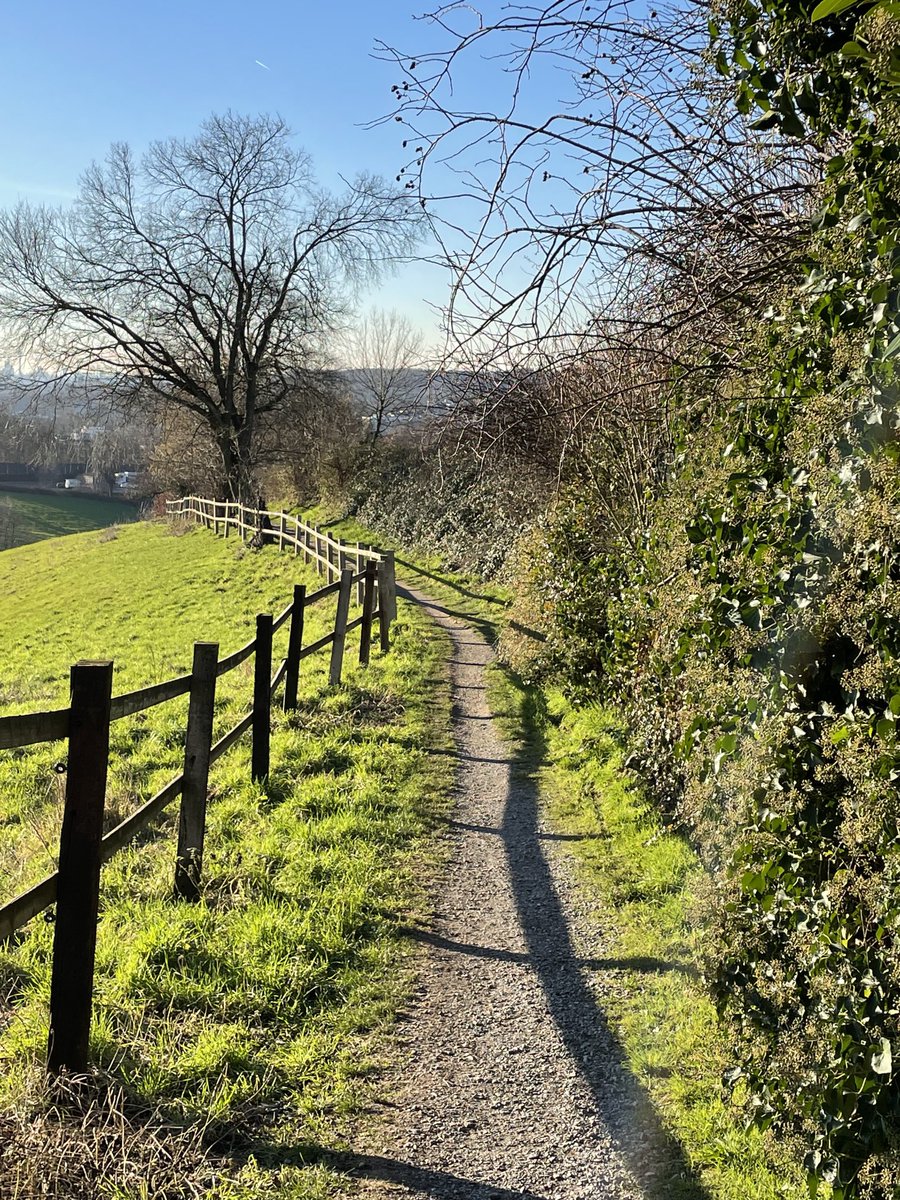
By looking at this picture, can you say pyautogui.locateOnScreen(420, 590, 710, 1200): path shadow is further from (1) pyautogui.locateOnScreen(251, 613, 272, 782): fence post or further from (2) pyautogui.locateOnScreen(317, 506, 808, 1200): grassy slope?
(1) pyautogui.locateOnScreen(251, 613, 272, 782): fence post

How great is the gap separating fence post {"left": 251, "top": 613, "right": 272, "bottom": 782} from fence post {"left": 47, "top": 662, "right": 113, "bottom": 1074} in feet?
10.5

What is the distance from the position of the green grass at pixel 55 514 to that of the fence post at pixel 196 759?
58049 millimetres

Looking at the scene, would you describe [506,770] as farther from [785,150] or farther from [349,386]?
[349,386]

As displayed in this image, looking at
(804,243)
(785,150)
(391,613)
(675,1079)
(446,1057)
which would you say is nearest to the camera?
(804,243)

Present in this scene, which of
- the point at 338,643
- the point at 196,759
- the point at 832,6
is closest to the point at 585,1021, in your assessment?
the point at 196,759

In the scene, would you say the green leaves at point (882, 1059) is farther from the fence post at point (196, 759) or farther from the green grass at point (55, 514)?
the green grass at point (55, 514)

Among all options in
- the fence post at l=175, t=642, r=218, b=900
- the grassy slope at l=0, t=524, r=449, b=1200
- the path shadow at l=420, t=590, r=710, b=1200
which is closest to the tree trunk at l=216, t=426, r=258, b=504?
the grassy slope at l=0, t=524, r=449, b=1200

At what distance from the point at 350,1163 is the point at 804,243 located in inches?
149

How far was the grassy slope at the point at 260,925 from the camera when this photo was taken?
352 cm

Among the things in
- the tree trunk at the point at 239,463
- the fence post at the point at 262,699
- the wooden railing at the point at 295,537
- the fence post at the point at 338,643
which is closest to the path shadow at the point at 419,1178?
the fence post at the point at 262,699

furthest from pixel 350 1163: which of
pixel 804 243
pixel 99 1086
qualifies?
pixel 804 243

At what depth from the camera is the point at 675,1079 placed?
3.73 meters

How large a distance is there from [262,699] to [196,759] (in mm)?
1796

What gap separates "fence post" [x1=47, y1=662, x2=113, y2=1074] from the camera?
351 cm
